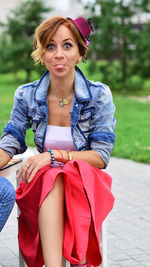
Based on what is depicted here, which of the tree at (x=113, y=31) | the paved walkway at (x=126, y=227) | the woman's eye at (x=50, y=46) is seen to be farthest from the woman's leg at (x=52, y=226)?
the tree at (x=113, y=31)

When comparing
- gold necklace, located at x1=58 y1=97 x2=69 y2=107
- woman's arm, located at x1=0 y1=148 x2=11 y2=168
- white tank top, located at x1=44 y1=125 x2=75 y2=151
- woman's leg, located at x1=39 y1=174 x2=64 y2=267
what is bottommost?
woman's leg, located at x1=39 y1=174 x2=64 y2=267

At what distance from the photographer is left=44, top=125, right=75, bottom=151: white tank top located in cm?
291

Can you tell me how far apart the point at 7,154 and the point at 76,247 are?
652 mm

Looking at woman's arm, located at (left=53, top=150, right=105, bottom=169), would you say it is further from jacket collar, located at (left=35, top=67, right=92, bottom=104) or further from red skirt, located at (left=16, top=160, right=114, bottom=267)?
jacket collar, located at (left=35, top=67, right=92, bottom=104)

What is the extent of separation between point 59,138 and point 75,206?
0.44 metres

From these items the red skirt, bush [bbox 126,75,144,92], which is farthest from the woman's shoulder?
bush [bbox 126,75,144,92]

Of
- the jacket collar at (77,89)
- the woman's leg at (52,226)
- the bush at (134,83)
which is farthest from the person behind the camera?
the bush at (134,83)

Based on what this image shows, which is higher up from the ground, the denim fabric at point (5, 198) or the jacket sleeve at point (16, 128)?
the jacket sleeve at point (16, 128)

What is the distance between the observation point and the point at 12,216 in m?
5.06

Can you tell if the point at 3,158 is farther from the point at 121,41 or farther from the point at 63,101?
the point at 121,41

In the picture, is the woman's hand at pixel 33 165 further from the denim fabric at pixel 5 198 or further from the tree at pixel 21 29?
the tree at pixel 21 29

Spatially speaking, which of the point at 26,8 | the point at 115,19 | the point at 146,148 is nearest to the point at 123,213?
the point at 146,148

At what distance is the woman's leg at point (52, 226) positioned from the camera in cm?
258

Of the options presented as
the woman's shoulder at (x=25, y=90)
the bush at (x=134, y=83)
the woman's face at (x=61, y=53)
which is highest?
the woman's face at (x=61, y=53)
